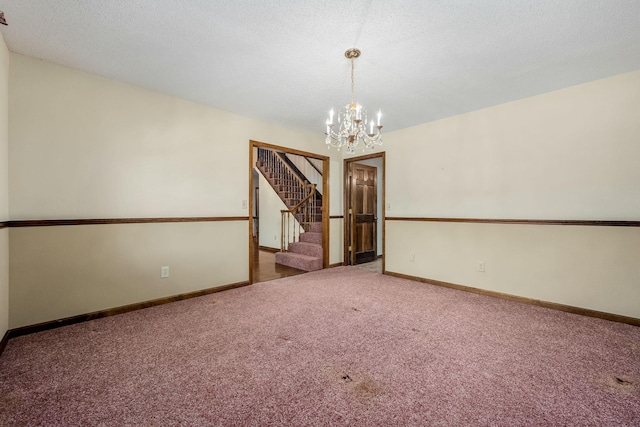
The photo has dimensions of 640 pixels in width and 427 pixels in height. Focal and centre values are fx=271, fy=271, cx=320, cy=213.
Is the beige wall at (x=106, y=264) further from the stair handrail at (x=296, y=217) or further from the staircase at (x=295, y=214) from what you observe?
the stair handrail at (x=296, y=217)

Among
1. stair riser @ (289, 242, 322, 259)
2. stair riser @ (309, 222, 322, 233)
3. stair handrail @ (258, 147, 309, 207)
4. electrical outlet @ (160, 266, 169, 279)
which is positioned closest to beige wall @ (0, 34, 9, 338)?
electrical outlet @ (160, 266, 169, 279)

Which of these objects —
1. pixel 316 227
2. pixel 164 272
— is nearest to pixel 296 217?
pixel 316 227

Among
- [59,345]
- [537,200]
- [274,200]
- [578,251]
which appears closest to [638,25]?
[537,200]

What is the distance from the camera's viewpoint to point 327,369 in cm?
172

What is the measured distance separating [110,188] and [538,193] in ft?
14.7

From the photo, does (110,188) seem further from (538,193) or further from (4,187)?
(538,193)

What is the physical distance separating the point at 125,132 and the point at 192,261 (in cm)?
154

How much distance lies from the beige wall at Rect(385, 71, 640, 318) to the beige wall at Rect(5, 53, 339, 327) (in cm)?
278

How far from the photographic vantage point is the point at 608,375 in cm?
168

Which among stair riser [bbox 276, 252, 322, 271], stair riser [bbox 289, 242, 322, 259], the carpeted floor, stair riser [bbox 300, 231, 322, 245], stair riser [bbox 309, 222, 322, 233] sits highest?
stair riser [bbox 309, 222, 322, 233]

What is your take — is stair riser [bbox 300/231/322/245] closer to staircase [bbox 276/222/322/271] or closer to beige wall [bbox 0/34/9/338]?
staircase [bbox 276/222/322/271]

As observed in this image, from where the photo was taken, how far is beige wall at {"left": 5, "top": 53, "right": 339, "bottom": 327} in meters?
2.27

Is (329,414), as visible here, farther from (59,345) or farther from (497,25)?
(497,25)

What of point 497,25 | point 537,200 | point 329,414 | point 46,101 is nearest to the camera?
point 329,414
